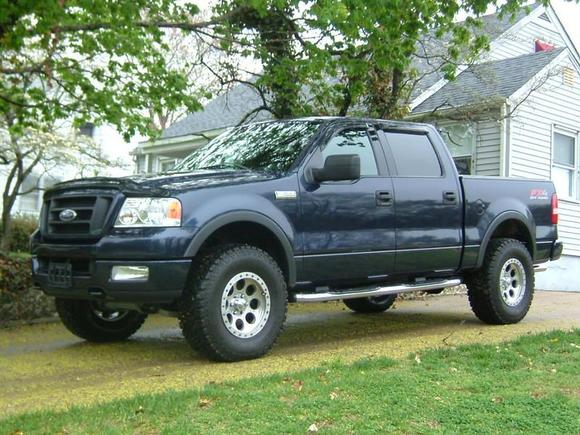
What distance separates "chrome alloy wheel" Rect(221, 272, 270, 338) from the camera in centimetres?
562

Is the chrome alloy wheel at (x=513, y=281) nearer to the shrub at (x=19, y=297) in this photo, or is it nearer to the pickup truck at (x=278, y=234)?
the pickup truck at (x=278, y=234)

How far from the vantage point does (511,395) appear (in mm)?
4523

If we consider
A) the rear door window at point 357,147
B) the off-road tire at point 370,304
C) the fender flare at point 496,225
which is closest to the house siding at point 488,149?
the off-road tire at point 370,304

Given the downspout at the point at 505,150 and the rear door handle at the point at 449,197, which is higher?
the downspout at the point at 505,150

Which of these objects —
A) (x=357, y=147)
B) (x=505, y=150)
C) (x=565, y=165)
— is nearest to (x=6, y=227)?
(x=505, y=150)

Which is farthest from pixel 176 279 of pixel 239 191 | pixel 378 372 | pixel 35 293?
pixel 35 293

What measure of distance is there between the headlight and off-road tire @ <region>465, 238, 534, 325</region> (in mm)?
3645

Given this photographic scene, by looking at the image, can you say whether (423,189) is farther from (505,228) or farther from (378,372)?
(378,372)

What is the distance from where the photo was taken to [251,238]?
6059 mm

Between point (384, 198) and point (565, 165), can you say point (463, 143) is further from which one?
point (384, 198)

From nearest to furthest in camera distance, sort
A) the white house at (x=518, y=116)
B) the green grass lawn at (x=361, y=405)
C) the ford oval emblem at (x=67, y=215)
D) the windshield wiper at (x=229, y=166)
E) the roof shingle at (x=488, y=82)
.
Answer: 1. the green grass lawn at (x=361, y=405)
2. the ford oval emblem at (x=67, y=215)
3. the windshield wiper at (x=229, y=166)
4. the roof shingle at (x=488, y=82)
5. the white house at (x=518, y=116)

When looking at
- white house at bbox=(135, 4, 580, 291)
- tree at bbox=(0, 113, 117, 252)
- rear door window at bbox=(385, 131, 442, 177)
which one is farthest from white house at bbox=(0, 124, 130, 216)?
rear door window at bbox=(385, 131, 442, 177)

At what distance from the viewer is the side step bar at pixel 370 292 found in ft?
20.3

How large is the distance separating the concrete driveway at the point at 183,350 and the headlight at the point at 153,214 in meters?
1.14
